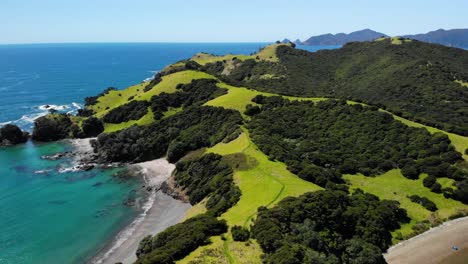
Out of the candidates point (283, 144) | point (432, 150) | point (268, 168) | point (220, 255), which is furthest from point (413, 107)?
point (220, 255)

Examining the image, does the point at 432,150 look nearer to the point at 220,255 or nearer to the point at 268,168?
the point at 268,168

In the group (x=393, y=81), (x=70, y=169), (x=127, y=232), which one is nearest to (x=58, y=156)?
(x=70, y=169)

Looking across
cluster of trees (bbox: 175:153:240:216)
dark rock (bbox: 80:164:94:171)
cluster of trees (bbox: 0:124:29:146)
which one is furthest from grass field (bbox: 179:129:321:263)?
cluster of trees (bbox: 0:124:29:146)

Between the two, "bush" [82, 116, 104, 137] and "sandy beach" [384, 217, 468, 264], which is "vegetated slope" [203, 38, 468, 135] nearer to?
"sandy beach" [384, 217, 468, 264]

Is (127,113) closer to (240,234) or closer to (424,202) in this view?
(240,234)

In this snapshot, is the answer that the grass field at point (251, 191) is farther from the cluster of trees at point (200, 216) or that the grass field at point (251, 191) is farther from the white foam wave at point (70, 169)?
the white foam wave at point (70, 169)

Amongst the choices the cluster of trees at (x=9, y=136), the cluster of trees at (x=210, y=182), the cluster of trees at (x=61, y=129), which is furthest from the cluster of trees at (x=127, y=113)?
the cluster of trees at (x=210, y=182)

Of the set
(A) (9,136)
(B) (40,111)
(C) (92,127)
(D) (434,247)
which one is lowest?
(B) (40,111)
